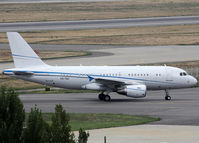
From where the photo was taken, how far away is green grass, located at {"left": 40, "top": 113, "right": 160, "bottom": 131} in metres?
43.6

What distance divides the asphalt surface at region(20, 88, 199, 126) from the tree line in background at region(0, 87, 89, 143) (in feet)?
70.5

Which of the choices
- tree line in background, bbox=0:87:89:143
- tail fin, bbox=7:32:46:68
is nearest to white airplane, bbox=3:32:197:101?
tail fin, bbox=7:32:46:68

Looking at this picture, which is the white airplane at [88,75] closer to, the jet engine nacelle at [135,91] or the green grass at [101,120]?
the jet engine nacelle at [135,91]

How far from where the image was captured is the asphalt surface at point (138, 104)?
157 feet

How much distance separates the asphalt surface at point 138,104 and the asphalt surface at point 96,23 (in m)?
64.9

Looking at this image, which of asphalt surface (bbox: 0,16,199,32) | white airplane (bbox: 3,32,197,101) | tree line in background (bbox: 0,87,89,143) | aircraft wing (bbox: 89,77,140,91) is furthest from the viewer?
asphalt surface (bbox: 0,16,199,32)

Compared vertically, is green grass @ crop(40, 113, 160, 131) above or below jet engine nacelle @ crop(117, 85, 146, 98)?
below

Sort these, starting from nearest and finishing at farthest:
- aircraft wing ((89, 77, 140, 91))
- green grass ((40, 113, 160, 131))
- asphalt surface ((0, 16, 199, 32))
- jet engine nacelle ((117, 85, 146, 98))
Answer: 1. green grass ((40, 113, 160, 131))
2. jet engine nacelle ((117, 85, 146, 98))
3. aircraft wing ((89, 77, 140, 91))
4. asphalt surface ((0, 16, 199, 32))

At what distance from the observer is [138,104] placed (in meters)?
55.6

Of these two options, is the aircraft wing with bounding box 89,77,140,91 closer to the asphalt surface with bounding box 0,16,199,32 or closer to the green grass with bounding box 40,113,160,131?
the green grass with bounding box 40,113,160,131

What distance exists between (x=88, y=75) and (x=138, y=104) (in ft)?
18.8

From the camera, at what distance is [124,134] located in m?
39.4

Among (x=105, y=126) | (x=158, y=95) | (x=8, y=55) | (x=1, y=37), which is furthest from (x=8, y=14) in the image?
(x=105, y=126)

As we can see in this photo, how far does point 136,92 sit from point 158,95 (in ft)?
24.5
